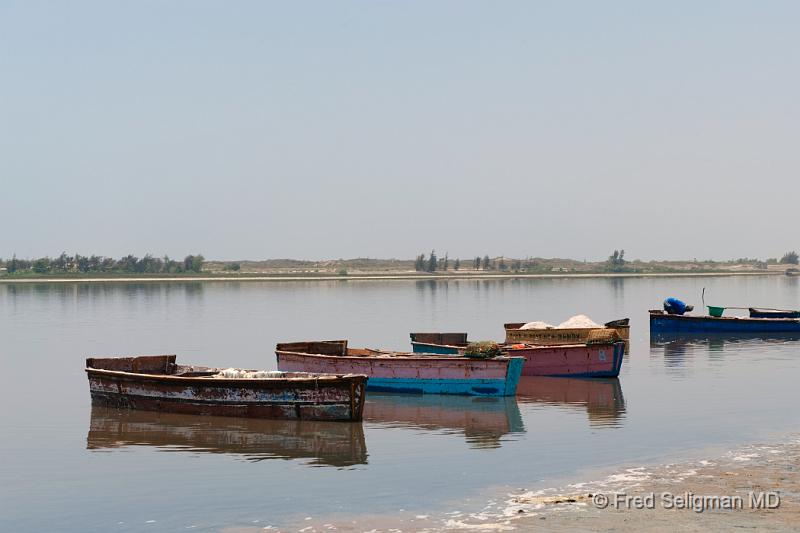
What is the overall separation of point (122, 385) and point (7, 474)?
29.8 ft

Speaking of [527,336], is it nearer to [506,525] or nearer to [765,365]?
[765,365]

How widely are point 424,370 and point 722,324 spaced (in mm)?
34318

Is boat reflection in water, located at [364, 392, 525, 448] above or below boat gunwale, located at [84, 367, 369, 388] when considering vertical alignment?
below

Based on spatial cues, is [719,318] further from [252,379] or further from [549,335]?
[252,379]

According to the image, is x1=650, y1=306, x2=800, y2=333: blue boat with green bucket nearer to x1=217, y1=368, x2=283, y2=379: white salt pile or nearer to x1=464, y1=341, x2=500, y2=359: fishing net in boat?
x1=464, y1=341, x2=500, y2=359: fishing net in boat

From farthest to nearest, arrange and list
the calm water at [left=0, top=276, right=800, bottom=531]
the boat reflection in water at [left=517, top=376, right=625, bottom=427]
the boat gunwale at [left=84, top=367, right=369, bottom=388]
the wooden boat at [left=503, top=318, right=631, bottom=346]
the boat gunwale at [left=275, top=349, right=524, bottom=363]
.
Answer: the wooden boat at [left=503, top=318, right=631, bottom=346]
the boat gunwale at [left=275, top=349, right=524, bottom=363]
the boat reflection in water at [left=517, top=376, right=625, bottom=427]
the boat gunwale at [left=84, top=367, right=369, bottom=388]
the calm water at [left=0, top=276, right=800, bottom=531]

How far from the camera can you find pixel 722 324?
62.2 m

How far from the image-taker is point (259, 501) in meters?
18.7

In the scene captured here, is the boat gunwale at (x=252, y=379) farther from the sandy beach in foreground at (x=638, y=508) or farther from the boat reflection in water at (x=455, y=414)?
the sandy beach in foreground at (x=638, y=508)

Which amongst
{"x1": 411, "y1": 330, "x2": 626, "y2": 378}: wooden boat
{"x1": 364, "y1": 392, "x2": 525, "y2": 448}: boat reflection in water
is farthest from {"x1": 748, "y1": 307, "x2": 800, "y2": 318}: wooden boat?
{"x1": 364, "y1": 392, "x2": 525, "y2": 448}: boat reflection in water

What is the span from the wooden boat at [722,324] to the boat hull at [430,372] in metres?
32.2

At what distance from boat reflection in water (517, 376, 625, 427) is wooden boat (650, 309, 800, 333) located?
26.0 m

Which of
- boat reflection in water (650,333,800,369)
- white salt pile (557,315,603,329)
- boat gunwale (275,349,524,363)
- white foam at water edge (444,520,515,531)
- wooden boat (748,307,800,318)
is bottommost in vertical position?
boat reflection in water (650,333,800,369)

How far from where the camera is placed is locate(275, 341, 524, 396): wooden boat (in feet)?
108
